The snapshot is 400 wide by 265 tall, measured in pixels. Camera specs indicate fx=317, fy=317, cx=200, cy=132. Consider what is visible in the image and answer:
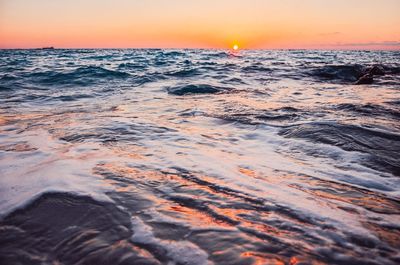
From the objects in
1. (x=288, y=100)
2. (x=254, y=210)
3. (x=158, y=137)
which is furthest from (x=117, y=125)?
(x=288, y=100)

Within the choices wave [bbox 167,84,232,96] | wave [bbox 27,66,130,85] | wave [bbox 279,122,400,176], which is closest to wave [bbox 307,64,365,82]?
wave [bbox 167,84,232,96]

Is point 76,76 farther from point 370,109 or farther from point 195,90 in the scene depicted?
point 370,109

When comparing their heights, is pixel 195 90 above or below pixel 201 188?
above

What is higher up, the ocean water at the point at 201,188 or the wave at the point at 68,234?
the ocean water at the point at 201,188

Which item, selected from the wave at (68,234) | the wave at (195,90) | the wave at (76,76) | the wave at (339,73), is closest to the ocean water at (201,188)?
the wave at (68,234)

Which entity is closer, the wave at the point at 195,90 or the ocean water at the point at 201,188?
the ocean water at the point at 201,188

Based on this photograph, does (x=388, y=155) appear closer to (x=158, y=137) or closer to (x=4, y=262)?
(x=158, y=137)

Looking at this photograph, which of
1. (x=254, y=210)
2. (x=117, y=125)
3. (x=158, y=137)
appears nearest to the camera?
(x=254, y=210)

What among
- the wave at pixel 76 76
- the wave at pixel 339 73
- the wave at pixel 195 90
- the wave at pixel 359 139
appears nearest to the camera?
the wave at pixel 359 139

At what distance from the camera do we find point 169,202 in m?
2.33

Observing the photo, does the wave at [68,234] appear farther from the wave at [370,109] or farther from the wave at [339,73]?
the wave at [339,73]

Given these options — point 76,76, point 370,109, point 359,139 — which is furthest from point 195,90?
point 76,76

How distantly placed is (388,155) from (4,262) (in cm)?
364

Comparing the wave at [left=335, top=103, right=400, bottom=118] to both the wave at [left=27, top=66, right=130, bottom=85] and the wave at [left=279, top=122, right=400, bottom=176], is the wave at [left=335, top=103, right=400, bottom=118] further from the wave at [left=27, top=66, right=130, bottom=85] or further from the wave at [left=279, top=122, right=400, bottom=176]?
the wave at [left=27, top=66, right=130, bottom=85]
